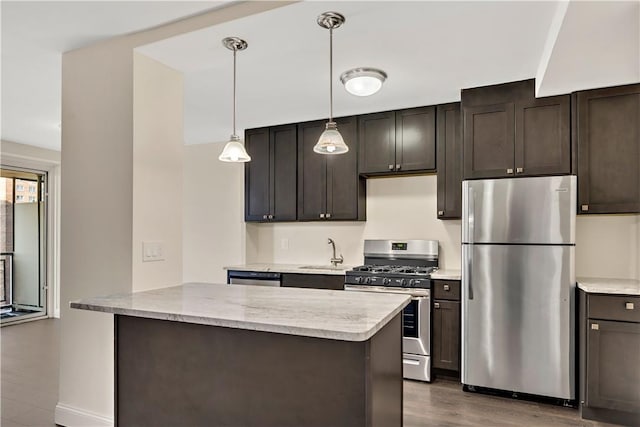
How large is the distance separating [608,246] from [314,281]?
2.47 meters

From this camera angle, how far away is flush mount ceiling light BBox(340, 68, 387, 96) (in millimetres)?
2879

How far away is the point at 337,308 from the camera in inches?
69.4

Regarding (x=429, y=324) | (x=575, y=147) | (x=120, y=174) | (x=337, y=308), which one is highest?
(x=575, y=147)

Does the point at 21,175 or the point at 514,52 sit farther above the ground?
the point at 514,52

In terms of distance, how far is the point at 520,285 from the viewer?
296 centimetres

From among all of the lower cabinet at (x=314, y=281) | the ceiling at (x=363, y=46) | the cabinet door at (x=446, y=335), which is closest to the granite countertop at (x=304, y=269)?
the lower cabinet at (x=314, y=281)

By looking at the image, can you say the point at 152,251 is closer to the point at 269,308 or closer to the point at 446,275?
the point at 269,308

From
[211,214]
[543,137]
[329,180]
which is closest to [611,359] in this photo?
[543,137]

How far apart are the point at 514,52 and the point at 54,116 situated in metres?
4.25

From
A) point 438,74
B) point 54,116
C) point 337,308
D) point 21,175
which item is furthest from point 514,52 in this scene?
point 21,175

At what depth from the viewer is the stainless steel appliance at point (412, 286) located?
11.1 feet

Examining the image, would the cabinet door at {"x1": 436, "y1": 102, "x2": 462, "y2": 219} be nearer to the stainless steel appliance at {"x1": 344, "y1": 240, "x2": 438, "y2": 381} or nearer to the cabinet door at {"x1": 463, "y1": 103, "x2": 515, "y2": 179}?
the cabinet door at {"x1": 463, "y1": 103, "x2": 515, "y2": 179}

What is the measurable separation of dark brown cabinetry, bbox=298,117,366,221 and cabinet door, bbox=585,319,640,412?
2.19 metres

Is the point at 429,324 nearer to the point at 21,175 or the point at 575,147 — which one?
the point at 575,147
